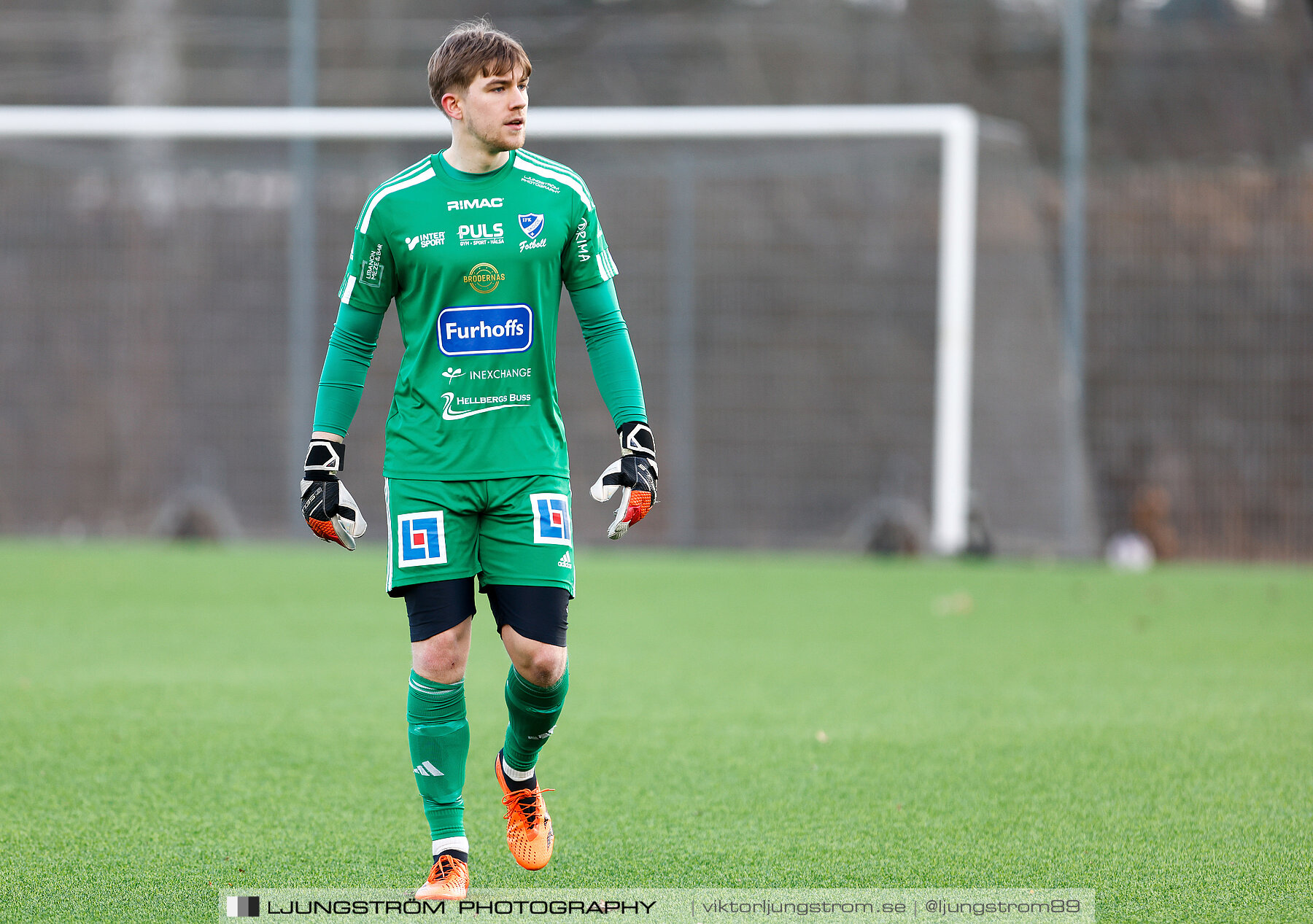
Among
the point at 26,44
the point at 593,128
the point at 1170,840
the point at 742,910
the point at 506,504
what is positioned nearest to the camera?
the point at 742,910

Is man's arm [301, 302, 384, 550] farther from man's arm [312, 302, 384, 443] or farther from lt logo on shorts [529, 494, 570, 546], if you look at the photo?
lt logo on shorts [529, 494, 570, 546]

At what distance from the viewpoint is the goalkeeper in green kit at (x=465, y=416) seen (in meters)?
3.46

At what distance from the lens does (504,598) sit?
355 cm

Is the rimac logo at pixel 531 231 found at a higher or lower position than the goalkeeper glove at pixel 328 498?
higher

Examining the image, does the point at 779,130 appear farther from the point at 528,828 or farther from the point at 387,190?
the point at 528,828

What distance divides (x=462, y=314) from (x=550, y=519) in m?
0.53

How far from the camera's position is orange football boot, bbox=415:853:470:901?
329 centimetres

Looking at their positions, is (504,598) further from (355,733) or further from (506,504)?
(355,733)

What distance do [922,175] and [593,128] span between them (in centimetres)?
309

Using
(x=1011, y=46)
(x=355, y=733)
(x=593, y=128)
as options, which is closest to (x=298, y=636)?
(x=355, y=733)

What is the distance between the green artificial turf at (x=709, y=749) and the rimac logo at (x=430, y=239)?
1495 mm

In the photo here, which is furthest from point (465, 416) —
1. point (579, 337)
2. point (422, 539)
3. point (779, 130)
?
point (579, 337)

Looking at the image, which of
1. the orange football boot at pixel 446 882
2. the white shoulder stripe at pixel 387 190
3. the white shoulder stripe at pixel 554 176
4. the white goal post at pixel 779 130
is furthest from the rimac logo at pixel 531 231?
the white goal post at pixel 779 130

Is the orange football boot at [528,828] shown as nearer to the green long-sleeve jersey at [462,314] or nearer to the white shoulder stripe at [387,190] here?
the green long-sleeve jersey at [462,314]
